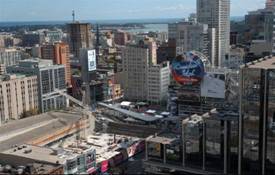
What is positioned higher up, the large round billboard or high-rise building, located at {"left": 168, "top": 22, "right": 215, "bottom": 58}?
high-rise building, located at {"left": 168, "top": 22, "right": 215, "bottom": 58}

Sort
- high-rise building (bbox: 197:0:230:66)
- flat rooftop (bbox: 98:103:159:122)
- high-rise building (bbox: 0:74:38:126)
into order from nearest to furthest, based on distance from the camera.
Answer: flat rooftop (bbox: 98:103:159:122) → high-rise building (bbox: 0:74:38:126) → high-rise building (bbox: 197:0:230:66)

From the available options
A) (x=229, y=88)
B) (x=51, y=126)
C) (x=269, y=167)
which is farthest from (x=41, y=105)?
(x=269, y=167)

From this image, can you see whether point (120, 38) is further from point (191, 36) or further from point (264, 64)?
point (264, 64)

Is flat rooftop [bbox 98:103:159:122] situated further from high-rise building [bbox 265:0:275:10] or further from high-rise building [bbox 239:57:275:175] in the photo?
→ high-rise building [bbox 265:0:275:10]

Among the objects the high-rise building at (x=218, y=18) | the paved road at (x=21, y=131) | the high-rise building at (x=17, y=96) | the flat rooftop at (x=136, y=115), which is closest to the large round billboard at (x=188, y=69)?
the flat rooftop at (x=136, y=115)

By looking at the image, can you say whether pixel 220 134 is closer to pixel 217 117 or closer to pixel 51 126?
pixel 217 117

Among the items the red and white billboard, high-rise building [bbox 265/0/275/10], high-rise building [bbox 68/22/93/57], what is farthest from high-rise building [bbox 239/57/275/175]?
high-rise building [bbox 265/0/275/10]
